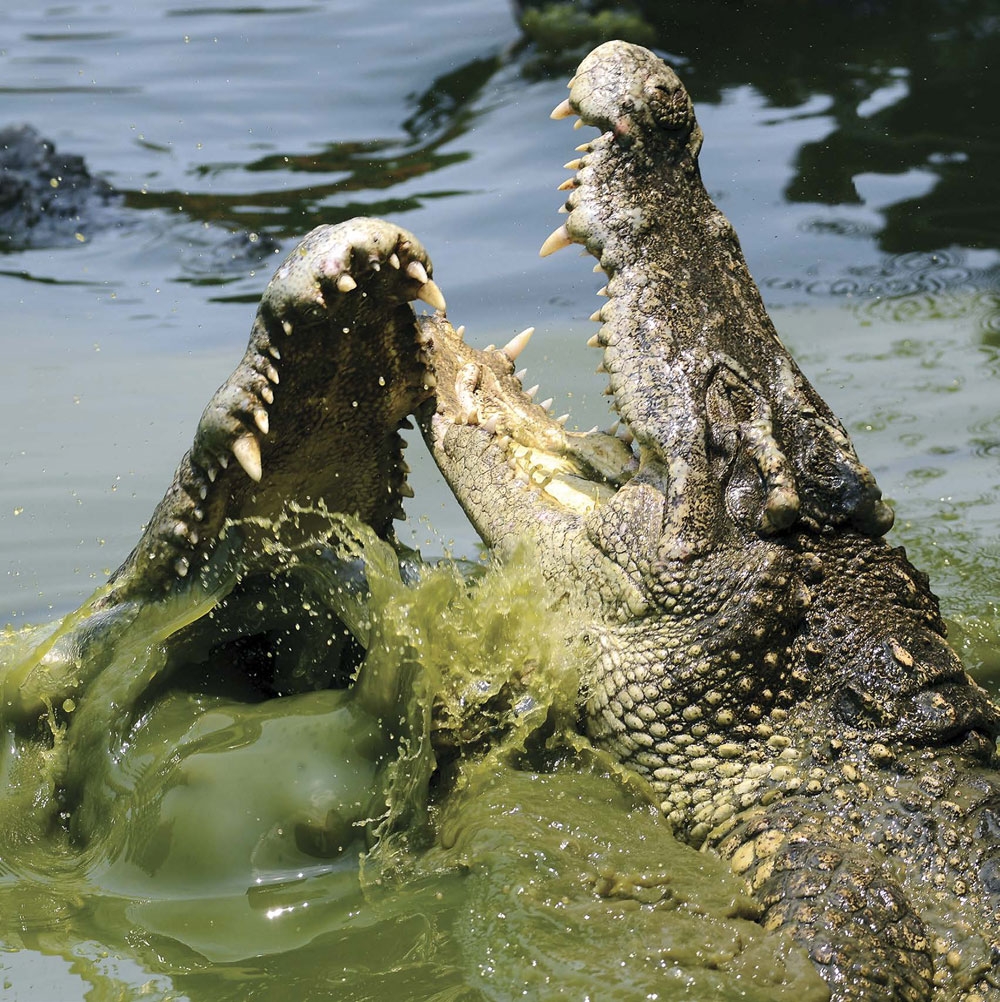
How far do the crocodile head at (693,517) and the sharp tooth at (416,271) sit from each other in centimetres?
70

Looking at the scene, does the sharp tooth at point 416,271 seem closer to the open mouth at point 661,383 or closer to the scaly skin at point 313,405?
the scaly skin at point 313,405

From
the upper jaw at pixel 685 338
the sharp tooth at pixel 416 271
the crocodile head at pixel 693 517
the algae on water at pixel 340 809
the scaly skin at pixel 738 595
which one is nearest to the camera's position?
the algae on water at pixel 340 809

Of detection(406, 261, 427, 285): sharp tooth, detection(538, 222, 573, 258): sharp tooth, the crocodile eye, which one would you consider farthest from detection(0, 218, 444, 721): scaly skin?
the crocodile eye

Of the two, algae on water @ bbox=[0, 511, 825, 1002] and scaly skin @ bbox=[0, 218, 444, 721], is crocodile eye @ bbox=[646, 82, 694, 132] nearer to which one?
scaly skin @ bbox=[0, 218, 444, 721]

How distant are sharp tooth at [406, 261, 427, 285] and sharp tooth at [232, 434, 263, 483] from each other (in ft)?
1.76

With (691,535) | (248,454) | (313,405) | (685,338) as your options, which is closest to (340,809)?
(248,454)

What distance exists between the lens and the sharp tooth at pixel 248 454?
9.83 feet

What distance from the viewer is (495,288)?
7750 millimetres

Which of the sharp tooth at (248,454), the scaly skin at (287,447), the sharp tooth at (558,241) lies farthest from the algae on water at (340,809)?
the sharp tooth at (558,241)

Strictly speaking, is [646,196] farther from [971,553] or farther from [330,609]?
[971,553]

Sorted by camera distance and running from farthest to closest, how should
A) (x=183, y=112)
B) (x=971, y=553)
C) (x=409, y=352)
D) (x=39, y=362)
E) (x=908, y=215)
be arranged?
1. (x=183, y=112)
2. (x=908, y=215)
3. (x=39, y=362)
4. (x=971, y=553)
5. (x=409, y=352)

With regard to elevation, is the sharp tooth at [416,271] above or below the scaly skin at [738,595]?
above

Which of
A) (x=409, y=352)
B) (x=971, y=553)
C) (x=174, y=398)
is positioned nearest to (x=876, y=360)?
(x=971, y=553)

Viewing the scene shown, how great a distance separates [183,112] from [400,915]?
870cm
